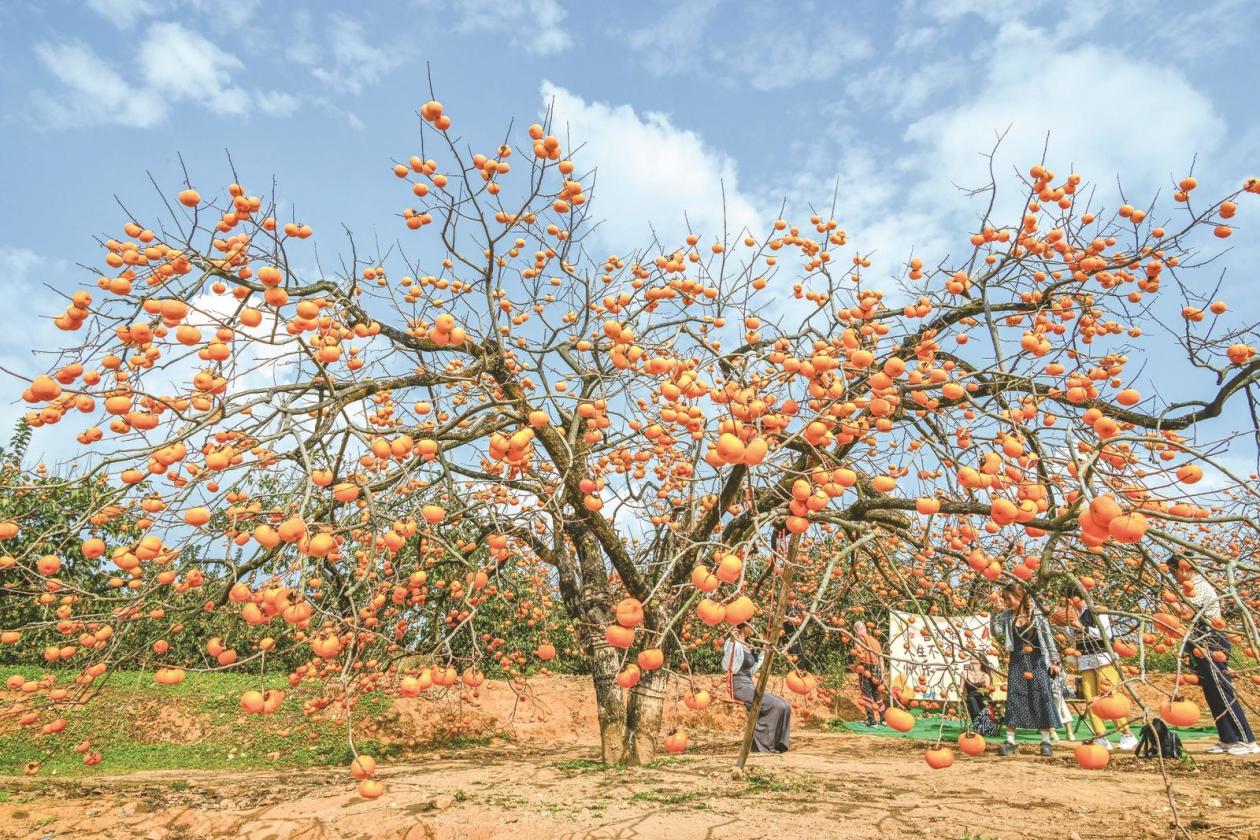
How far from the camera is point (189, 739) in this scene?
7230mm

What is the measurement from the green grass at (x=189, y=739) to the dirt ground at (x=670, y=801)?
0.76 metres

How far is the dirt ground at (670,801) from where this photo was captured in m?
3.39

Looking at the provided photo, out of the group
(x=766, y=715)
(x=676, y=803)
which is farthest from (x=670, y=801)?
(x=766, y=715)

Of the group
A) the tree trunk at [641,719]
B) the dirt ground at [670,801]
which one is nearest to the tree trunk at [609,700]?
the tree trunk at [641,719]

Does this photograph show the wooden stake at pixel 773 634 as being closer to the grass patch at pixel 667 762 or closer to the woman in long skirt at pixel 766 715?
the grass patch at pixel 667 762

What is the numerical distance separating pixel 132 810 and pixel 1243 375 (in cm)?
683

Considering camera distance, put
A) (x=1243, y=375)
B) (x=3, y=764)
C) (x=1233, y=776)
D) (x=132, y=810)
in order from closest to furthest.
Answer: (x=1243, y=375), (x=132, y=810), (x=1233, y=776), (x=3, y=764)

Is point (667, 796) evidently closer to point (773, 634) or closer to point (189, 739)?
point (773, 634)

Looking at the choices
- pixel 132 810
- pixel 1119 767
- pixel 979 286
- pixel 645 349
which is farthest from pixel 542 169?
pixel 1119 767

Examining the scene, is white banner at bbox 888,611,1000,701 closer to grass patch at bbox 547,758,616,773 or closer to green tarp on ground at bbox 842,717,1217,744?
green tarp on ground at bbox 842,717,1217,744

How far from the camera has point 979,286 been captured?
15.4 feet

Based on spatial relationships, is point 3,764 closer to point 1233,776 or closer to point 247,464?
point 247,464

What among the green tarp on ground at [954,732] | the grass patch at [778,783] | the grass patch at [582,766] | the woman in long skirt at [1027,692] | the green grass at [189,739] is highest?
the woman in long skirt at [1027,692]

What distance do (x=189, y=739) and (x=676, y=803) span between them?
6.04m
